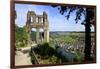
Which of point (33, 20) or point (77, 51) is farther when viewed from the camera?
point (77, 51)

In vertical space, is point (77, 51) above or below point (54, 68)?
above

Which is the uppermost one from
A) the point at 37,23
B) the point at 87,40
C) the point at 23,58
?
the point at 37,23

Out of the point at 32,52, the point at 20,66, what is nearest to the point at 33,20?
the point at 32,52

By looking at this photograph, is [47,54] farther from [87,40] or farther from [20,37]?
[87,40]

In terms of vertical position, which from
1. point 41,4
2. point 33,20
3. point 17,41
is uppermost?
point 41,4

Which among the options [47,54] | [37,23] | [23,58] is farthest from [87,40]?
[23,58]

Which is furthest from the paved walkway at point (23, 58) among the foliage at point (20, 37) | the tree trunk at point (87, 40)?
the tree trunk at point (87, 40)

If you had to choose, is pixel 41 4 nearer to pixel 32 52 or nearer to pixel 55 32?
pixel 55 32
